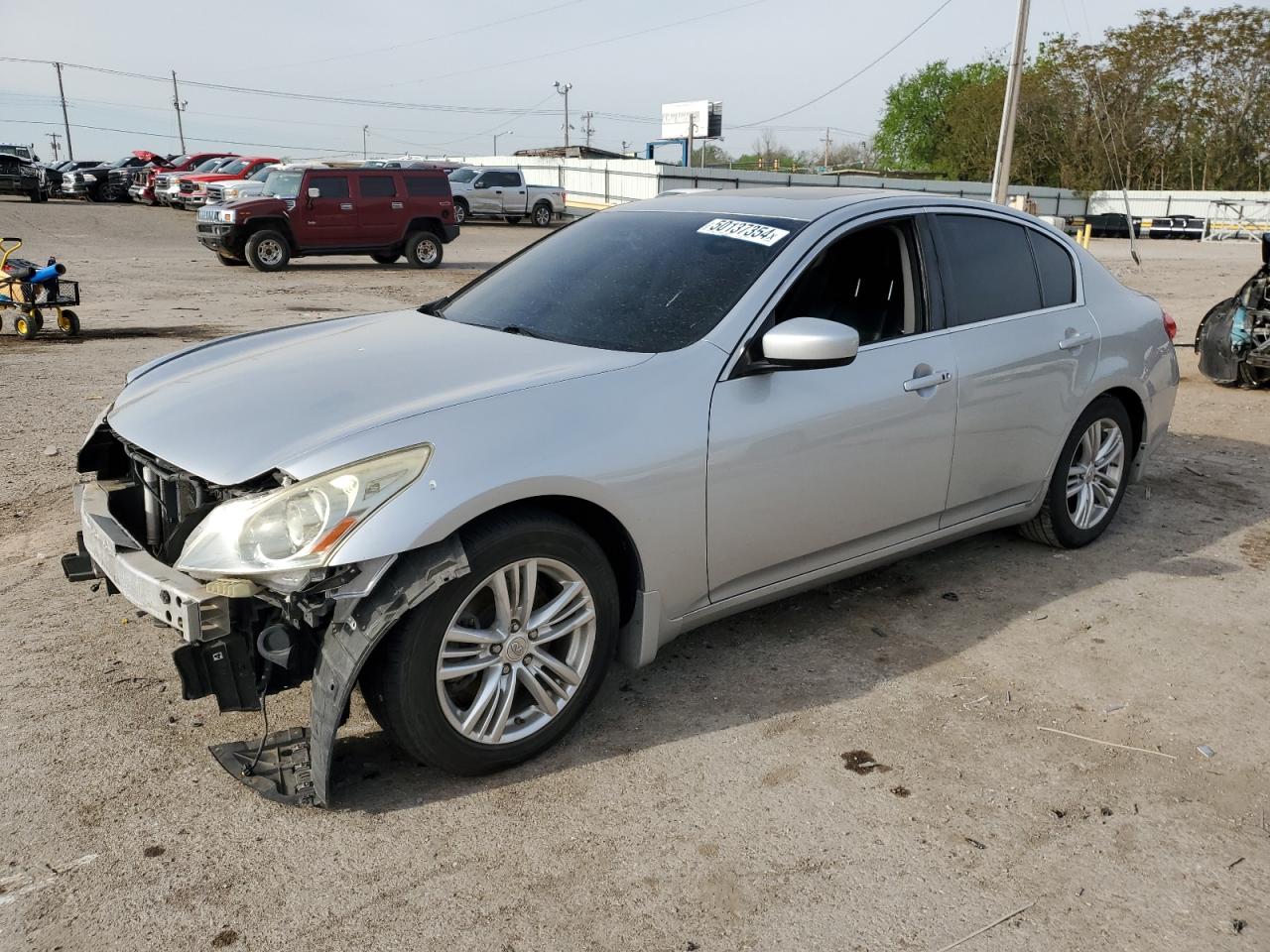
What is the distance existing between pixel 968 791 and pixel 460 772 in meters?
1.53

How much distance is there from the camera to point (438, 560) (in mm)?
2914

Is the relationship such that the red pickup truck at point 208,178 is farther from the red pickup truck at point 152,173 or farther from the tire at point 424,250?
the tire at point 424,250

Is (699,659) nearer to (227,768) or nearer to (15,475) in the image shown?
(227,768)

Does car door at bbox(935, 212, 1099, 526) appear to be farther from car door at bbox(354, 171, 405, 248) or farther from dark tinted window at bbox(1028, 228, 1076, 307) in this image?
car door at bbox(354, 171, 405, 248)

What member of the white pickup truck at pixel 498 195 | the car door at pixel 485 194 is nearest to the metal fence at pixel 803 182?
the white pickup truck at pixel 498 195

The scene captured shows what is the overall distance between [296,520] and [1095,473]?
401 cm

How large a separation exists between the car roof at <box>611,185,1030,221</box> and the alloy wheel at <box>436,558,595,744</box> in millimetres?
1812

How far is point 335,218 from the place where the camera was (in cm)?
2048

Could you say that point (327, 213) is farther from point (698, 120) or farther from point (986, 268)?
point (698, 120)

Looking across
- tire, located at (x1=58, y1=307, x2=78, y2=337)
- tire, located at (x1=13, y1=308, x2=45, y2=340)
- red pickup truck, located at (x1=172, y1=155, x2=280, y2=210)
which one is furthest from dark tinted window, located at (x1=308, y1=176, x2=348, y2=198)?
red pickup truck, located at (x1=172, y1=155, x2=280, y2=210)

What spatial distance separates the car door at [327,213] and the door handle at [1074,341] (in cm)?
1782

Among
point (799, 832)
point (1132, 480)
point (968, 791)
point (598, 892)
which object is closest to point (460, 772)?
point (598, 892)

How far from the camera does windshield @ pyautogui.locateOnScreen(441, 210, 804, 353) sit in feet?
12.3

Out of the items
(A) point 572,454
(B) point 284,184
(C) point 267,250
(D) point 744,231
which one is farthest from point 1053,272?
(B) point 284,184
